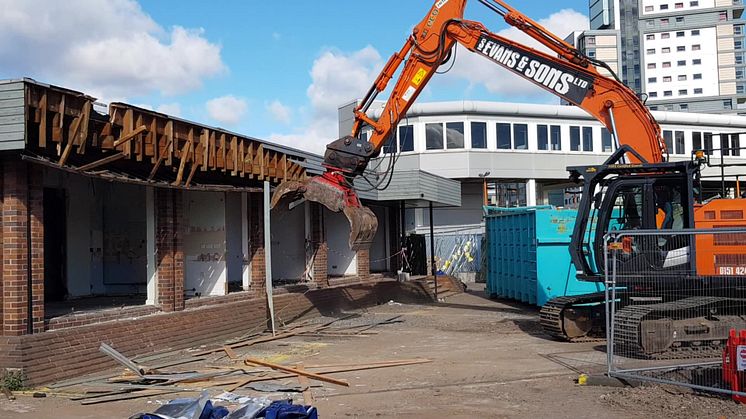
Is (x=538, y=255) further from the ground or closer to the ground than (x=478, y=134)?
closer to the ground

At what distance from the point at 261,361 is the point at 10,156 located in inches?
187

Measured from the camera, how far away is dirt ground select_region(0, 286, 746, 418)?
859 centimetres

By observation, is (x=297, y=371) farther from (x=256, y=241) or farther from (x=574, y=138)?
(x=574, y=138)

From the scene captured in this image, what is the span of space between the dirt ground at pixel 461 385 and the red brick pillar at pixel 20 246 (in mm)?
1331

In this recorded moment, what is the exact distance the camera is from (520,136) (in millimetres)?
39844

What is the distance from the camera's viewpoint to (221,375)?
1073 cm

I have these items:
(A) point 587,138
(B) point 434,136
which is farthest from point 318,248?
(A) point 587,138

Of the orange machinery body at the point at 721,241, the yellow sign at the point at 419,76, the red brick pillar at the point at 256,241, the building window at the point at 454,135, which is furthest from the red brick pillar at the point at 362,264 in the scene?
the building window at the point at 454,135

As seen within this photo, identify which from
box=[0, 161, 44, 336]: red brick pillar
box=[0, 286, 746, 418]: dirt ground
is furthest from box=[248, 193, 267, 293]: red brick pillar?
box=[0, 161, 44, 336]: red brick pillar

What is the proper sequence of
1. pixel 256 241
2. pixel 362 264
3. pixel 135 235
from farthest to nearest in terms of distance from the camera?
pixel 362 264
pixel 135 235
pixel 256 241

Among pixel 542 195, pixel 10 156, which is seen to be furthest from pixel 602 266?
pixel 542 195

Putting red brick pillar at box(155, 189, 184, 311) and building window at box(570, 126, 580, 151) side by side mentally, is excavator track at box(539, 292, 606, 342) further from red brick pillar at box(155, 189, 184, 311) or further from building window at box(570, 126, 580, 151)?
building window at box(570, 126, 580, 151)

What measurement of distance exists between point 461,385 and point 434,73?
705 cm

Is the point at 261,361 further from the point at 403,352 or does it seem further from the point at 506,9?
the point at 506,9
